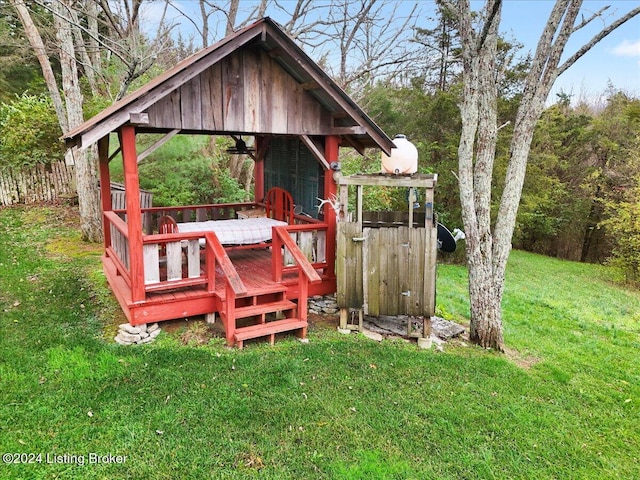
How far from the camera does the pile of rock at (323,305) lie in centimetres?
705

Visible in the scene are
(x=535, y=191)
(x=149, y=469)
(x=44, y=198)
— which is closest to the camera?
(x=149, y=469)

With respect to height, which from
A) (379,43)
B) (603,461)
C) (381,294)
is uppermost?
(379,43)

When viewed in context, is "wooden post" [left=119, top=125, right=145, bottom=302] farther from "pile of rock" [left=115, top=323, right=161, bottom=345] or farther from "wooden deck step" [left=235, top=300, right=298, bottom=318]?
"wooden deck step" [left=235, top=300, right=298, bottom=318]

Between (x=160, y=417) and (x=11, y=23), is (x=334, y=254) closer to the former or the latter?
(x=160, y=417)

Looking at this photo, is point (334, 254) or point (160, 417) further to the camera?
point (334, 254)

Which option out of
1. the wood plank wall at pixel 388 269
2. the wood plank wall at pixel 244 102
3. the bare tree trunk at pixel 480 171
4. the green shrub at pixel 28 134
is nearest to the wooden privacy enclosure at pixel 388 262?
the wood plank wall at pixel 388 269

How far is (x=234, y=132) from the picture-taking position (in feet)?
21.3

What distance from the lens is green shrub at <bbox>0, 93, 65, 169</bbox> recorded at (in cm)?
1404

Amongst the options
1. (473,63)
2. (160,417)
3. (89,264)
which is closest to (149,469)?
(160,417)

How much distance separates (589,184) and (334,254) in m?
16.6

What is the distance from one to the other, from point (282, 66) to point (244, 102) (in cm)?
82

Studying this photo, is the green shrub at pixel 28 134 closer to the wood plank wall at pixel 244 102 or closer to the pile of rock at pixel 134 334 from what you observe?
the wood plank wall at pixel 244 102

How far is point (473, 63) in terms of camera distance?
5848mm

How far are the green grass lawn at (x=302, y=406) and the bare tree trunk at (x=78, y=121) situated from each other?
4.49 m
